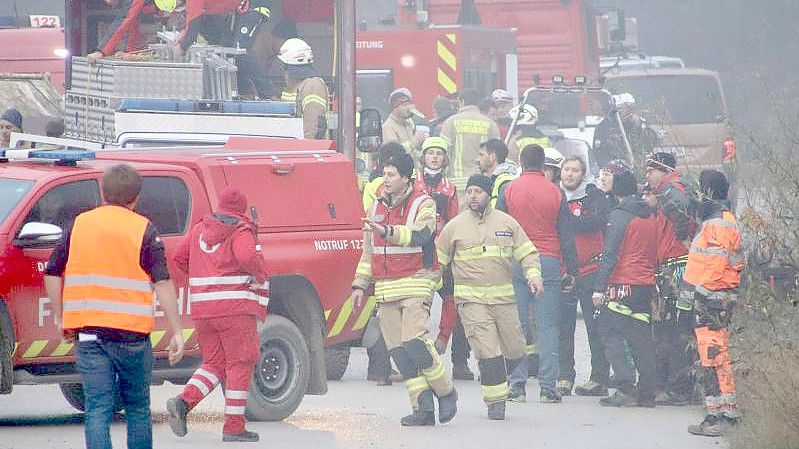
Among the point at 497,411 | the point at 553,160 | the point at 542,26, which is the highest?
the point at 542,26

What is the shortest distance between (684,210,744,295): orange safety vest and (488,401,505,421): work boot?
150 centimetres

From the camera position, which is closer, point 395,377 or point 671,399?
point 671,399

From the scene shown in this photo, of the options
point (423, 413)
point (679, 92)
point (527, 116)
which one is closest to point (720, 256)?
point (423, 413)

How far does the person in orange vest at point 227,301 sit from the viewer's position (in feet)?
32.0

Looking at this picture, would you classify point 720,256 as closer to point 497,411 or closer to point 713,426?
point 713,426

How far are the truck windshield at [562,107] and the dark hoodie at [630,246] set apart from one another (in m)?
9.66

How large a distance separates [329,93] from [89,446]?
23.2 feet

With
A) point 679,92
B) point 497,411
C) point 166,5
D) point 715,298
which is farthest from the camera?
point 679,92

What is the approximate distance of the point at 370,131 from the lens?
14633 mm

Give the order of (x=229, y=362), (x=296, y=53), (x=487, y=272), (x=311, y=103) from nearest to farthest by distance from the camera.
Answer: (x=229, y=362) → (x=487, y=272) → (x=311, y=103) → (x=296, y=53)

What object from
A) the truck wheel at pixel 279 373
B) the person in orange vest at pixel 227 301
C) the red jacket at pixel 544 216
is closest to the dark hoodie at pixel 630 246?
the red jacket at pixel 544 216

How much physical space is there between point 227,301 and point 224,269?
18 cm

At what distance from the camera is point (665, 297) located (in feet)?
39.3

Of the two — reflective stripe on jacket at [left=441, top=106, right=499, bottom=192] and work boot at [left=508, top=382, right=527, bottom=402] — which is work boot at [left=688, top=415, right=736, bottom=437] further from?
reflective stripe on jacket at [left=441, top=106, right=499, bottom=192]
